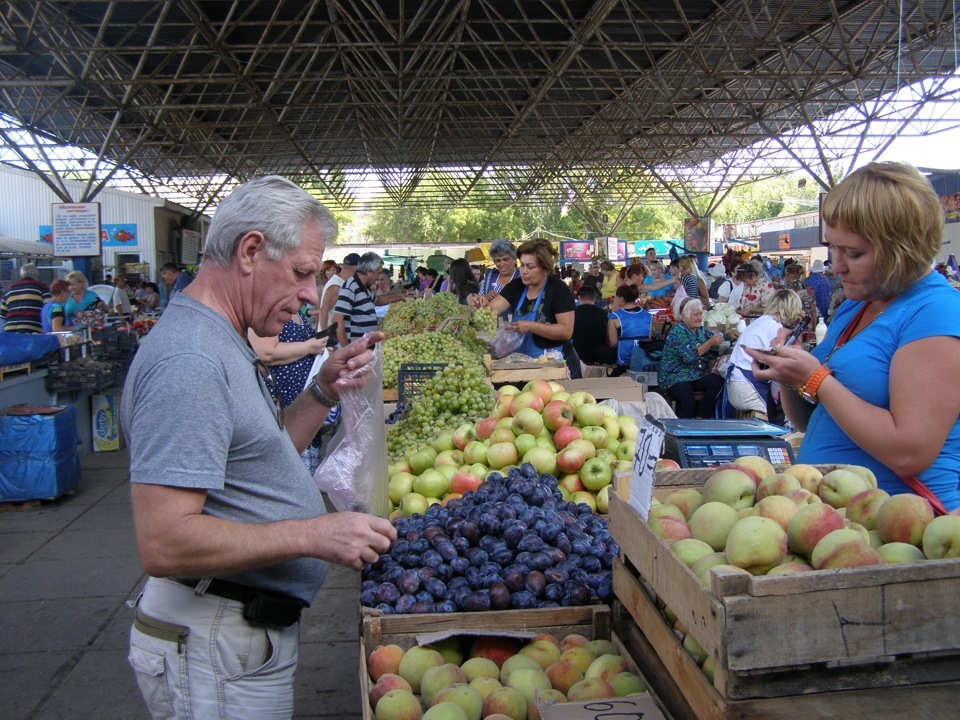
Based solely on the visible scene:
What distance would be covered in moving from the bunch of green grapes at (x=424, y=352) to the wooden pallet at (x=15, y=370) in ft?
10.5

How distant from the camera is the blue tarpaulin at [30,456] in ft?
19.6

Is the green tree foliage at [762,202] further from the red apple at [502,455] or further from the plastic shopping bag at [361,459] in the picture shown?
the plastic shopping bag at [361,459]

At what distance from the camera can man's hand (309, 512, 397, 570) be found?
158cm

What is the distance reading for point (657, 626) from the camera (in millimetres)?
1646

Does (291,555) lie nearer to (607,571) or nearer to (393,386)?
(607,571)

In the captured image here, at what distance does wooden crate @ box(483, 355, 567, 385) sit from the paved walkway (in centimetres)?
162

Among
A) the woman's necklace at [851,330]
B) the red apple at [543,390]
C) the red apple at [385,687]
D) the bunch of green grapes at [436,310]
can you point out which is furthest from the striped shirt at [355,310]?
the woman's necklace at [851,330]

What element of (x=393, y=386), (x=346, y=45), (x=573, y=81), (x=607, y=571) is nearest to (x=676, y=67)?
(x=573, y=81)

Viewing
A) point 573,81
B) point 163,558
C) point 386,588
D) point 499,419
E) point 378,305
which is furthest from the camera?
point 573,81

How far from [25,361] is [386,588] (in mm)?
5879

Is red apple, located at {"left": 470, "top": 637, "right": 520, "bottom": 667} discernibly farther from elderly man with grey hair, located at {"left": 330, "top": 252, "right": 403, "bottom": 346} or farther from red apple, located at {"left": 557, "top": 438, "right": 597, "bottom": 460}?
elderly man with grey hair, located at {"left": 330, "top": 252, "right": 403, "bottom": 346}

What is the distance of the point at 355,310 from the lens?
7.25 m

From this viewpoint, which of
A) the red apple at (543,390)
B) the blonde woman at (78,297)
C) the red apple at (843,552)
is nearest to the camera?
the red apple at (843,552)

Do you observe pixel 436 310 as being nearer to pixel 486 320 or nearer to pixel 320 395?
pixel 486 320
